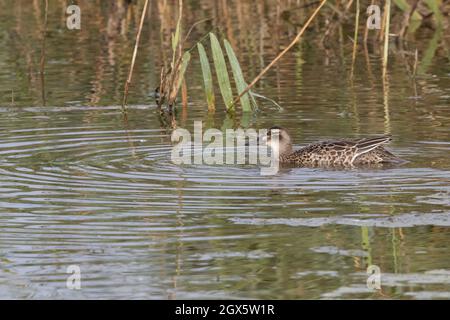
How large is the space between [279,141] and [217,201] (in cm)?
253

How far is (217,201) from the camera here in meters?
9.74

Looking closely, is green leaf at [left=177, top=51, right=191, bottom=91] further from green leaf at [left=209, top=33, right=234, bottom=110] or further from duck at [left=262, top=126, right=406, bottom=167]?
duck at [left=262, top=126, right=406, bottom=167]

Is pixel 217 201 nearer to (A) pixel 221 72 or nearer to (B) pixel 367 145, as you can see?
(B) pixel 367 145

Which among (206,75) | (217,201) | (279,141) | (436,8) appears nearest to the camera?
(217,201)

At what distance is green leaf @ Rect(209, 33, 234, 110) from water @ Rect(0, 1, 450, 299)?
0.33 meters

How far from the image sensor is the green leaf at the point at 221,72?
13.8 m

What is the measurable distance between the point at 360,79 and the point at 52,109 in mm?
4638

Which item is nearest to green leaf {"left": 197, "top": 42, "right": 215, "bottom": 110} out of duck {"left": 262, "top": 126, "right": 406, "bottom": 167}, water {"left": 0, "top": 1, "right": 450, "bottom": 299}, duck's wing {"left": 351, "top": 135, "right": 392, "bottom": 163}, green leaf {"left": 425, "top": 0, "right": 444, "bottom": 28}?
water {"left": 0, "top": 1, "right": 450, "bottom": 299}

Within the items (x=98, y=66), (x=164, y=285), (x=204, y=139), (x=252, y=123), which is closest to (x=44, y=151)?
(x=204, y=139)

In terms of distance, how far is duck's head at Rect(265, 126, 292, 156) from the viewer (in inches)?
476

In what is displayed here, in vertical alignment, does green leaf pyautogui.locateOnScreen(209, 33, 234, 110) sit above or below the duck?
above

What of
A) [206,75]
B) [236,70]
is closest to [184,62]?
[206,75]
